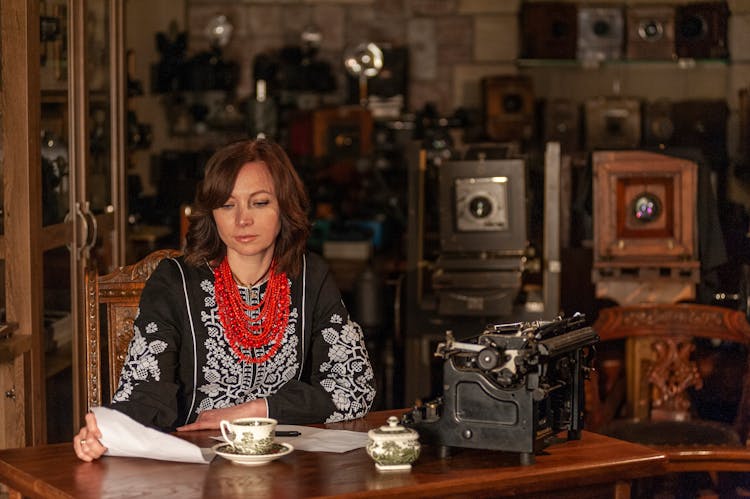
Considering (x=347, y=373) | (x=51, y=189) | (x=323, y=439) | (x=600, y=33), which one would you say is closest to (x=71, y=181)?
(x=51, y=189)

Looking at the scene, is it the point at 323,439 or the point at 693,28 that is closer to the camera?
the point at 323,439

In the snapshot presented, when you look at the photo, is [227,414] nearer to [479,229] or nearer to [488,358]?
[488,358]

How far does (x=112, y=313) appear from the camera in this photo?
9.68 feet

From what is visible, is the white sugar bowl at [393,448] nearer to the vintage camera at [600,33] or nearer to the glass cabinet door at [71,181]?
the glass cabinet door at [71,181]

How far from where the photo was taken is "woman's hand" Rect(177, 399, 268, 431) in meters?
2.53

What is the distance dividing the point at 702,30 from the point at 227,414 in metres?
5.70

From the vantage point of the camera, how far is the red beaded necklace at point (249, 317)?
108 inches

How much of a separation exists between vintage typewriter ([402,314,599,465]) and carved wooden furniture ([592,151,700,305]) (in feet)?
8.47

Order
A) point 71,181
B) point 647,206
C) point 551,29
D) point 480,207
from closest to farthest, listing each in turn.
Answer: point 71,181
point 647,206
point 480,207
point 551,29

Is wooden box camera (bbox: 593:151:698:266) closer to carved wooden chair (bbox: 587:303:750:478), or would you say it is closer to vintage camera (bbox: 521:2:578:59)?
carved wooden chair (bbox: 587:303:750:478)

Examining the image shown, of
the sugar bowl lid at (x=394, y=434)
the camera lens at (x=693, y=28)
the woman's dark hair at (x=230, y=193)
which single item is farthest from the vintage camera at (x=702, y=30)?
the sugar bowl lid at (x=394, y=434)

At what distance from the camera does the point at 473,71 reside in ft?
27.5

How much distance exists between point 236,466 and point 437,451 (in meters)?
0.41

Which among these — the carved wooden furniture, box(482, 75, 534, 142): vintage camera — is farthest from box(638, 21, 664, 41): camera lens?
the carved wooden furniture
